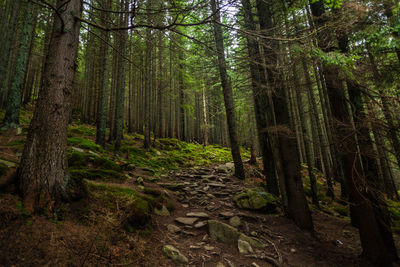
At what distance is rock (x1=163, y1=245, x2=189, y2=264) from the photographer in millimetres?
3083

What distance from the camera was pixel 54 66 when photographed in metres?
2.88

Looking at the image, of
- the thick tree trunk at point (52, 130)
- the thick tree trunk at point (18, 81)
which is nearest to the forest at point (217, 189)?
the thick tree trunk at point (52, 130)

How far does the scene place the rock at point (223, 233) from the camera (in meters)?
3.91

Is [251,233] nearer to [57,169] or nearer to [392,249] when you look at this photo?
[392,249]

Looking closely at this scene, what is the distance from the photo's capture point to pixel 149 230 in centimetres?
361

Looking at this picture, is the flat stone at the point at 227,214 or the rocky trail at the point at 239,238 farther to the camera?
the flat stone at the point at 227,214

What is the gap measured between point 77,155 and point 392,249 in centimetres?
831

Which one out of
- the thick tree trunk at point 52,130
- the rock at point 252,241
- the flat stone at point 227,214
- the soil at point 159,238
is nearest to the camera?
the soil at point 159,238

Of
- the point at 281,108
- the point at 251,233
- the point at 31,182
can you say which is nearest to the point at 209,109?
the point at 281,108

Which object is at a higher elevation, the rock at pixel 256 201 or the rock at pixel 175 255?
the rock at pixel 256 201

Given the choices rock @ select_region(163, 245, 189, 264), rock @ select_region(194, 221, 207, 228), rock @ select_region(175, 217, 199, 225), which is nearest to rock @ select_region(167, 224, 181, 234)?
rock @ select_region(175, 217, 199, 225)

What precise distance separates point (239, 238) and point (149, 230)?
6.43 ft

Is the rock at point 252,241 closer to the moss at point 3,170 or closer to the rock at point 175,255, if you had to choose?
the rock at point 175,255

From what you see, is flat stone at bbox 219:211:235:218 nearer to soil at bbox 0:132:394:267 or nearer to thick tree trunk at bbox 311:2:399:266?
soil at bbox 0:132:394:267
